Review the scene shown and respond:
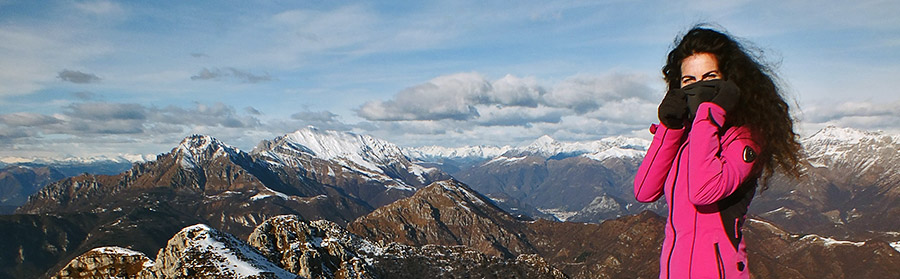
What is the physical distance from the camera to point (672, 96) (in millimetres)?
5254

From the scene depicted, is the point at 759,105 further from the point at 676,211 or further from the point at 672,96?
the point at 676,211

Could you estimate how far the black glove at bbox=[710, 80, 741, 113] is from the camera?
16.2ft

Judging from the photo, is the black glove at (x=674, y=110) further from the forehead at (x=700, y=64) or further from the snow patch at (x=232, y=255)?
the snow patch at (x=232, y=255)

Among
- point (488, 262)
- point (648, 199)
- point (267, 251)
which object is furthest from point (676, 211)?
point (488, 262)

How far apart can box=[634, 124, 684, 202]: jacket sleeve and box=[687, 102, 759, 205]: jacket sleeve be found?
0.40m

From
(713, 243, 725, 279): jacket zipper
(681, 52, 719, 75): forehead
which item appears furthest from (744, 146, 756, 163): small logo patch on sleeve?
(681, 52, 719, 75): forehead

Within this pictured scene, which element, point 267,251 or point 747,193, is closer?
point 747,193

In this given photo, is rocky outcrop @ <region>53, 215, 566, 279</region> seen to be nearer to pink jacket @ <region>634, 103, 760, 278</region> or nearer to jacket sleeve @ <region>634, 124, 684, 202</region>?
jacket sleeve @ <region>634, 124, 684, 202</region>

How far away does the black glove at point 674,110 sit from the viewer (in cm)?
512

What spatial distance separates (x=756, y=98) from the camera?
18.6 ft

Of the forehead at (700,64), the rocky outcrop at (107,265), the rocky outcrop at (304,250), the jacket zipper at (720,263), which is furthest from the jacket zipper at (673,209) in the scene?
the rocky outcrop at (304,250)

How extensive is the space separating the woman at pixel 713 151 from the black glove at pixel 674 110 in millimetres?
11

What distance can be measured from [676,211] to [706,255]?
60cm

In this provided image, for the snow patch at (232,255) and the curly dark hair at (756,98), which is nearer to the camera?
the curly dark hair at (756,98)
